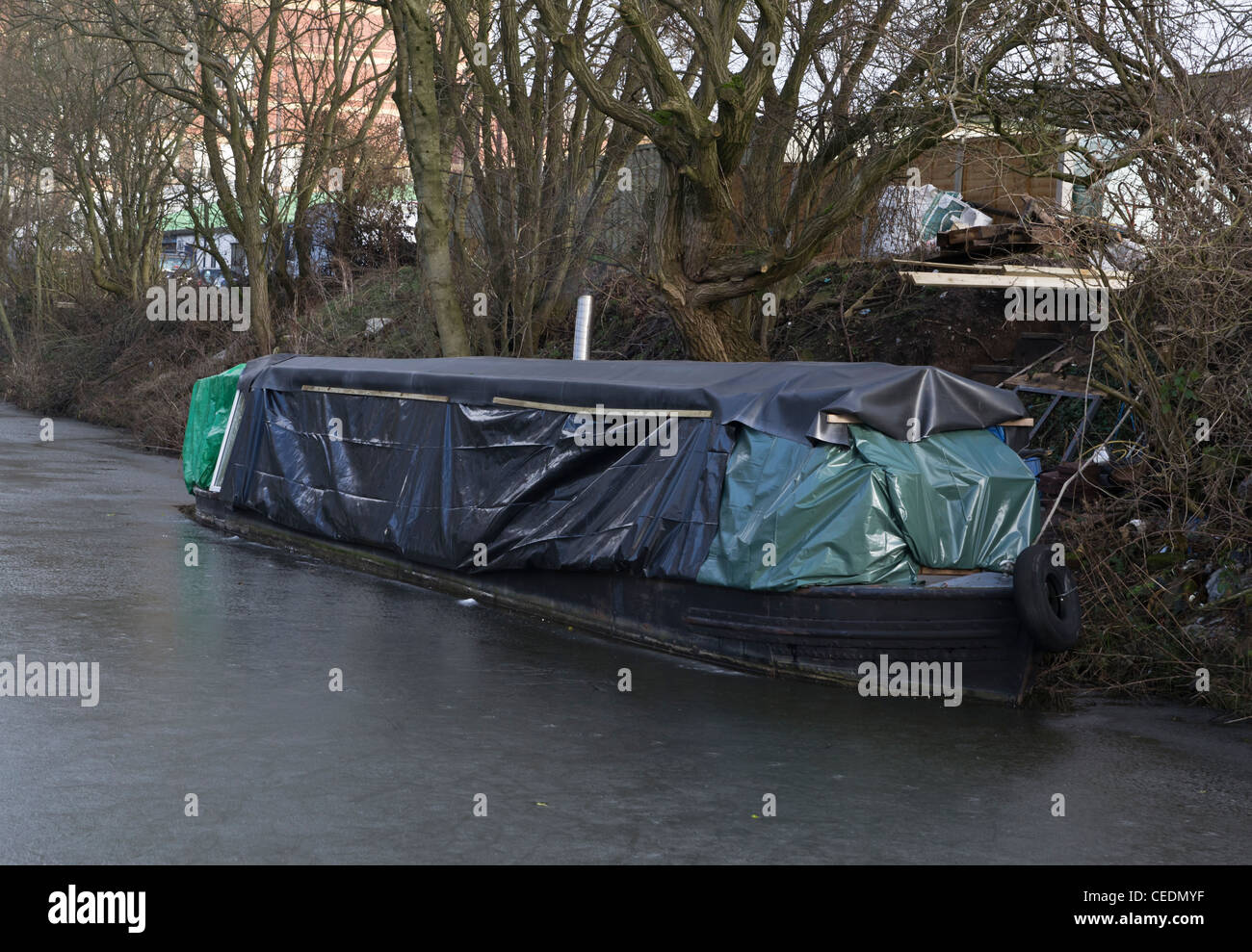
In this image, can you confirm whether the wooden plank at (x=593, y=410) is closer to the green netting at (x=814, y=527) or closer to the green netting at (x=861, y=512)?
the green netting at (x=861, y=512)

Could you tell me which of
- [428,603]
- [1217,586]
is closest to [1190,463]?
[1217,586]

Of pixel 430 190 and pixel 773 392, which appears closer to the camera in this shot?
pixel 773 392

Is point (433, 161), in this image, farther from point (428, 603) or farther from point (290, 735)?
point (290, 735)

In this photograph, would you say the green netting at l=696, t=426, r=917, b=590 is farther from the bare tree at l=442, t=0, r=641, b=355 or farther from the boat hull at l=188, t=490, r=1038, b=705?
the bare tree at l=442, t=0, r=641, b=355

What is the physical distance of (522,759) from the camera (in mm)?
6738


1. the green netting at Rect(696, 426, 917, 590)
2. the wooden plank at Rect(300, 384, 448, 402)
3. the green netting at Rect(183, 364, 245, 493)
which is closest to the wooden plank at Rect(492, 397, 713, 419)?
the green netting at Rect(696, 426, 917, 590)

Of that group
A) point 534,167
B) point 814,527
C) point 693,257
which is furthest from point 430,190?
point 814,527

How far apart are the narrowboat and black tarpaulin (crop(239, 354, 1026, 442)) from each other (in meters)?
0.02

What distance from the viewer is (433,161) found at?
1812 centimetres

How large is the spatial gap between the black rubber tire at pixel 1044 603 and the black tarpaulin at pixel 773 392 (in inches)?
49.7

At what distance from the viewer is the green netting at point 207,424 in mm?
15648

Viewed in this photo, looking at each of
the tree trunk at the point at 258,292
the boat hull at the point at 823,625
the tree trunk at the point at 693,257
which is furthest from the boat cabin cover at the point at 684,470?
the tree trunk at the point at 258,292

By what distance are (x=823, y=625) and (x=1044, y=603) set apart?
1.35m

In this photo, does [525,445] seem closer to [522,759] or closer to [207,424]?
[522,759]
